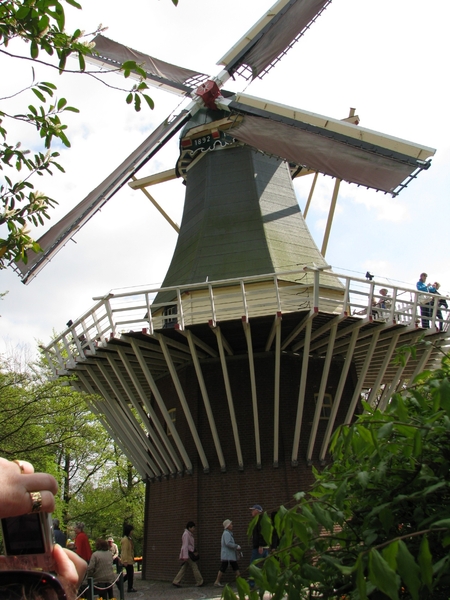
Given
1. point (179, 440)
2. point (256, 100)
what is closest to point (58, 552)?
point (179, 440)

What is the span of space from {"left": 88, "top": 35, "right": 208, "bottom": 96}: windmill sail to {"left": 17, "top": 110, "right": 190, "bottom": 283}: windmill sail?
160 centimetres

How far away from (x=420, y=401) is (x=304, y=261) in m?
12.2

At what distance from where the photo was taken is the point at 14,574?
1.60m

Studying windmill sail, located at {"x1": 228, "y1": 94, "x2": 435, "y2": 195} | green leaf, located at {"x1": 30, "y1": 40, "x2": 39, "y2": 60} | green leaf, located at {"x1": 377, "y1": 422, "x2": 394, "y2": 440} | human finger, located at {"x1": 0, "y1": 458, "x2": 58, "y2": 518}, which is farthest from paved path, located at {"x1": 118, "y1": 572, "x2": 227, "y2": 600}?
windmill sail, located at {"x1": 228, "y1": 94, "x2": 435, "y2": 195}

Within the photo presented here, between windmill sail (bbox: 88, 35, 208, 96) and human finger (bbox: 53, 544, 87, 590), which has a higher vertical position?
windmill sail (bbox: 88, 35, 208, 96)

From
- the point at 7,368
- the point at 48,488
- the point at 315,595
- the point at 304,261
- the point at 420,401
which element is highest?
the point at 304,261

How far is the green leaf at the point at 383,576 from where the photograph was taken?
1.65 meters

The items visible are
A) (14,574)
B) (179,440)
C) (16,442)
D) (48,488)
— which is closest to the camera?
(14,574)

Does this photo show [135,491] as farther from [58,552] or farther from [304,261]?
[58,552]

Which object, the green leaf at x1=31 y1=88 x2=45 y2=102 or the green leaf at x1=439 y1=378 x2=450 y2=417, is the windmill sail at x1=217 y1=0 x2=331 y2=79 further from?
the green leaf at x1=439 y1=378 x2=450 y2=417

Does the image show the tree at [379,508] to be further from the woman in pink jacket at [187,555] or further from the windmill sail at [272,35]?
the windmill sail at [272,35]

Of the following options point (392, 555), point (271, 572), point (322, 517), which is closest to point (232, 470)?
point (271, 572)

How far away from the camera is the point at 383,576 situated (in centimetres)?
166

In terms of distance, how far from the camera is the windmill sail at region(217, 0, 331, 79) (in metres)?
16.9
